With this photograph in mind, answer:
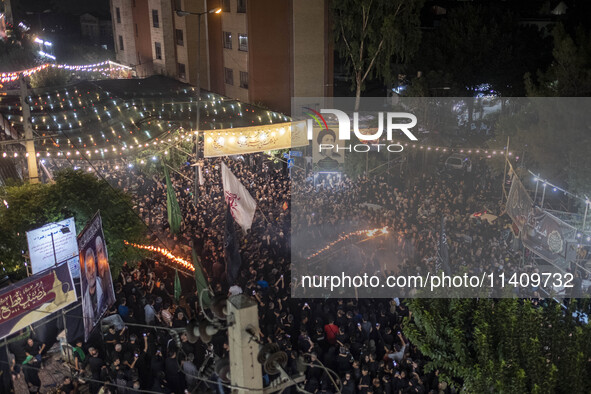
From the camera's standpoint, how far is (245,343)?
430cm

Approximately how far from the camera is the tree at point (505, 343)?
6.12 m

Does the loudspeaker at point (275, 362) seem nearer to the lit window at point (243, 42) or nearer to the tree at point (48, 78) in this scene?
the lit window at point (243, 42)

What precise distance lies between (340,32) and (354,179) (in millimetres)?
7116

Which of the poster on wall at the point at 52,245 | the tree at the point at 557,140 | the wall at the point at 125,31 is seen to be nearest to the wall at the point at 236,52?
the tree at the point at 557,140

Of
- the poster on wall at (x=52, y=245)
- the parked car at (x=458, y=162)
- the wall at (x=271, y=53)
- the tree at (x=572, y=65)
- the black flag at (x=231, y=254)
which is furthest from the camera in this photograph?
the parked car at (x=458, y=162)

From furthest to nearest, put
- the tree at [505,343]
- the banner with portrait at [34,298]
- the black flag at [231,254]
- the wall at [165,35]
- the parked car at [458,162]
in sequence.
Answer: the wall at [165,35], the parked car at [458,162], the black flag at [231,254], the banner with portrait at [34,298], the tree at [505,343]

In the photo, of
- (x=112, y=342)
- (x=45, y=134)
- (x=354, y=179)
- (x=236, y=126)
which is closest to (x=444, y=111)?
(x=354, y=179)

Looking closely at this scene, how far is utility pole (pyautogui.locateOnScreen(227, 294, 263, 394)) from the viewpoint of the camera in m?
4.29

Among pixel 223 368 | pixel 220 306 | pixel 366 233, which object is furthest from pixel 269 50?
pixel 223 368

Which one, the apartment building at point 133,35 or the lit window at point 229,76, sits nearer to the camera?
the lit window at point 229,76

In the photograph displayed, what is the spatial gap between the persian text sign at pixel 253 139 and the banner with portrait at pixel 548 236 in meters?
8.01

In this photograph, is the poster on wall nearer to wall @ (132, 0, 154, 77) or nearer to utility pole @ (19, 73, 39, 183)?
utility pole @ (19, 73, 39, 183)

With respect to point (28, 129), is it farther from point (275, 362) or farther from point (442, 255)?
point (442, 255)

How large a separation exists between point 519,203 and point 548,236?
152 cm
